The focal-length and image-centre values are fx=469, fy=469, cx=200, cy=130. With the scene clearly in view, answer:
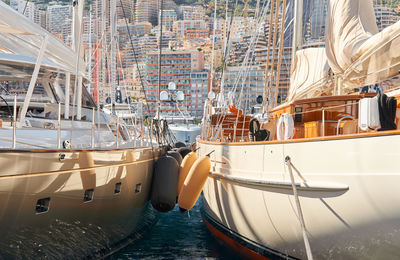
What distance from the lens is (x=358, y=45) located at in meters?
7.66

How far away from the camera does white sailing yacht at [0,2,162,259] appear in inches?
239

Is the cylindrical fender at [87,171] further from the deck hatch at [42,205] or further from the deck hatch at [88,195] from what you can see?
the deck hatch at [42,205]

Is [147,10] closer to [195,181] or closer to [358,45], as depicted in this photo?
[195,181]

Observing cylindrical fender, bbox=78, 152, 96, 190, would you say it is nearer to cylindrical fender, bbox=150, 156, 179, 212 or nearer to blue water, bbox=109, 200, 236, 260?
blue water, bbox=109, 200, 236, 260

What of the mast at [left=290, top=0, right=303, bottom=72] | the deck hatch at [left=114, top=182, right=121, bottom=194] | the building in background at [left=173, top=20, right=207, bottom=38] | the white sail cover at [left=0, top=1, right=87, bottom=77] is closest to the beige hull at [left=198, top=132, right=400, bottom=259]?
the deck hatch at [left=114, top=182, right=121, bottom=194]

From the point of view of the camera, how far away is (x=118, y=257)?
9.01 m

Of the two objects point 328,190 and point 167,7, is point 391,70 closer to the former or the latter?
point 328,190

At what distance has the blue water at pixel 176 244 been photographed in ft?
31.1

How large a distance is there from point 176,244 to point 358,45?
5.75 meters

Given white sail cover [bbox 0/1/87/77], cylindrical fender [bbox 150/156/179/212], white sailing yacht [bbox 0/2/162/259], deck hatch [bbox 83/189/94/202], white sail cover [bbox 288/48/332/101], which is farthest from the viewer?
white sail cover [bbox 288/48/332/101]

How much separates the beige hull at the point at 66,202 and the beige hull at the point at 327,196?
2.35 meters

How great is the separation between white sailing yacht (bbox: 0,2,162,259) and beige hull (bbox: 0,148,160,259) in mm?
14

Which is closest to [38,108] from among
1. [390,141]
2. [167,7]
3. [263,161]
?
[263,161]

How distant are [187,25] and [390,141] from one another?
14231cm
